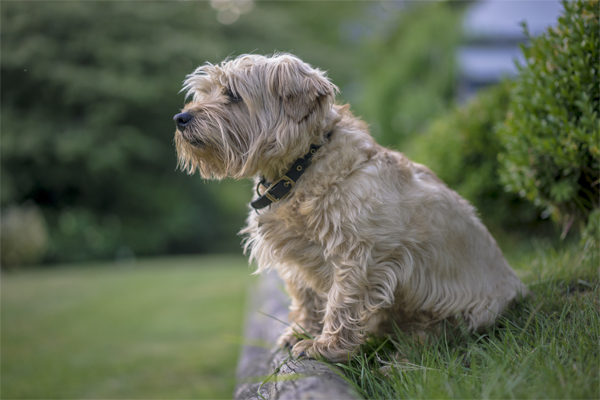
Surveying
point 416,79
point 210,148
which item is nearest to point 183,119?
point 210,148

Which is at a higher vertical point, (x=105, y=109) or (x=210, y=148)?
(x=105, y=109)

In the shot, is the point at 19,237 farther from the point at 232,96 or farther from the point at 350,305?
the point at 350,305

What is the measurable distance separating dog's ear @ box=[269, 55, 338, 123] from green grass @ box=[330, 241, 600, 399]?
54.1 inches

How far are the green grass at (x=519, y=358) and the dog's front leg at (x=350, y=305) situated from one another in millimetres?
120

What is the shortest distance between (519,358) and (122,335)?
Answer: 564cm

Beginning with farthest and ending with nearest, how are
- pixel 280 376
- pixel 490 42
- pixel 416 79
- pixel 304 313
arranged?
1. pixel 490 42
2. pixel 416 79
3. pixel 304 313
4. pixel 280 376

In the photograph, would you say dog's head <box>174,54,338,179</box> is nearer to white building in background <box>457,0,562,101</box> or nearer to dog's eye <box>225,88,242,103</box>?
dog's eye <box>225,88,242,103</box>

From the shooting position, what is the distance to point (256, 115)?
2693 millimetres

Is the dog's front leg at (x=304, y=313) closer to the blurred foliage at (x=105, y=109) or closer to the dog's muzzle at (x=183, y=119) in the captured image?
the dog's muzzle at (x=183, y=119)

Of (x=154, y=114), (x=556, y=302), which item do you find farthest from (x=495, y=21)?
(x=556, y=302)

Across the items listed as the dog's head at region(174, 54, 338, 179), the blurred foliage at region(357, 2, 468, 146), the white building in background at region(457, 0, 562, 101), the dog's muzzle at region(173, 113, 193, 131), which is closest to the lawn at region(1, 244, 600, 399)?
the dog's head at region(174, 54, 338, 179)

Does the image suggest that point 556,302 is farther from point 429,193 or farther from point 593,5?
point 593,5

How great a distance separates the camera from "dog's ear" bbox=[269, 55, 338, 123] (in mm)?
2527

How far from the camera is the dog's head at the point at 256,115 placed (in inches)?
101
